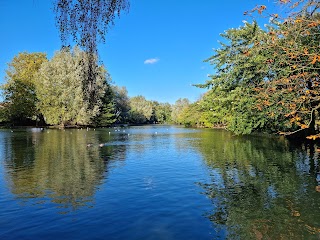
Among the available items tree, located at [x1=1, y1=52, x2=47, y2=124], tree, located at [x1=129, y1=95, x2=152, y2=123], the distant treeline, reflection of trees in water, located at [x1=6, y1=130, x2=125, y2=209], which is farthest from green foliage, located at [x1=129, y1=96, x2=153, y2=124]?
reflection of trees in water, located at [x1=6, y1=130, x2=125, y2=209]

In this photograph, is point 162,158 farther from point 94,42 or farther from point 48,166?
point 94,42

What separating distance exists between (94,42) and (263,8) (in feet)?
16.9

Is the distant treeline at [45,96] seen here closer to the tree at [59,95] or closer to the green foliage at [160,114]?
the tree at [59,95]

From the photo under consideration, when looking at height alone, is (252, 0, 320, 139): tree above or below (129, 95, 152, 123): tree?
below

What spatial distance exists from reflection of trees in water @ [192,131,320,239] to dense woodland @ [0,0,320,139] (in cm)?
247

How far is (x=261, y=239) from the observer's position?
7590 millimetres

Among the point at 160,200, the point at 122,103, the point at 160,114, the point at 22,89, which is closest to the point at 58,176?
the point at 160,200

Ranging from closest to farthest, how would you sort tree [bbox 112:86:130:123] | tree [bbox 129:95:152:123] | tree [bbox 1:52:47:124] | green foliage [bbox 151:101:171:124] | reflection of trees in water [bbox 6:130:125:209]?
reflection of trees in water [bbox 6:130:125:209] < tree [bbox 1:52:47:124] < tree [bbox 112:86:130:123] < tree [bbox 129:95:152:123] < green foliage [bbox 151:101:171:124]

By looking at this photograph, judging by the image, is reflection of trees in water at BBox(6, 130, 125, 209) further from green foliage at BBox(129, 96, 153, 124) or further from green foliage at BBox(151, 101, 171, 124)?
green foliage at BBox(151, 101, 171, 124)

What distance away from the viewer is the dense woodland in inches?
364

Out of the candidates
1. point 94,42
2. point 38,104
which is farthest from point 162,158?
point 38,104

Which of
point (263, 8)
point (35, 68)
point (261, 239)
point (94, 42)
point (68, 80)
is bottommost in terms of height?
point (261, 239)

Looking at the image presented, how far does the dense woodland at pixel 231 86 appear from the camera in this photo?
9.24m

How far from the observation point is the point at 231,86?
31.7 m
